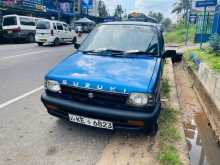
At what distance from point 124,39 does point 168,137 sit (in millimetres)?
2051

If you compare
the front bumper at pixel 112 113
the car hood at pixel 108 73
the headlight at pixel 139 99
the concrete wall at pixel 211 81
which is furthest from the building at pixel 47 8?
the headlight at pixel 139 99

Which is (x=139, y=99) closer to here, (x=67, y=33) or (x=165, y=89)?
(x=165, y=89)

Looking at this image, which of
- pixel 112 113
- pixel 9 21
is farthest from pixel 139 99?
pixel 9 21

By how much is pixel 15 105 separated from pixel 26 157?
220 centimetres

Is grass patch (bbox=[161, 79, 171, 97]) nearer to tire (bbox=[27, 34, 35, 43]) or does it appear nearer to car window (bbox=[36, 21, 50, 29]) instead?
car window (bbox=[36, 21, 50, 29])

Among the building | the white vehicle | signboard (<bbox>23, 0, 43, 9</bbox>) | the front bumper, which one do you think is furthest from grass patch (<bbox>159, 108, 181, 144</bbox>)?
signboard (<bbox>23, 0, 43, 9</bbox>)

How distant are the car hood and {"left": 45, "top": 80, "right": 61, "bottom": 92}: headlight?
2.4 inches

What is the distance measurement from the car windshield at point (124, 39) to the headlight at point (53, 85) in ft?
4.11

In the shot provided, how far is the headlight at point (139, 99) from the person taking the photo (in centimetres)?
354

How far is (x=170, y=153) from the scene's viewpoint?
355 cm

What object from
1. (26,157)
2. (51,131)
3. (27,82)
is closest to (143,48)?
(51,131)

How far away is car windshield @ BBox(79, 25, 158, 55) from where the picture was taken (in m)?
4.88

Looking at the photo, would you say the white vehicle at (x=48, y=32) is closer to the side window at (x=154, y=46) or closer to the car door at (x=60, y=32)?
the car door at (x=60, y=32)

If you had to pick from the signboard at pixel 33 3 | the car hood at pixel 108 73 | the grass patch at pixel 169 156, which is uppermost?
the signboard at pixel 33 3
